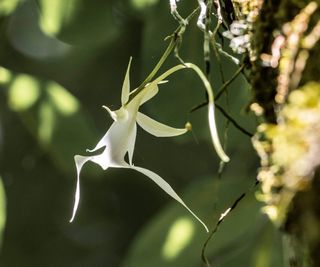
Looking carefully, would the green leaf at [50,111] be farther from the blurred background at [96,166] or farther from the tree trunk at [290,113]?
the tree trunk at [290,113]

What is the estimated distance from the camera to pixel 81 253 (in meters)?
0.90

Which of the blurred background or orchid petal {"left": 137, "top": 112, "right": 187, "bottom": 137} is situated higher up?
orchid petal {"left": 137, "top": 112, "right": 187, "bottom": 137}

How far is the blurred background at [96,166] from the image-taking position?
736mm

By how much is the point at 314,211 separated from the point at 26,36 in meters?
0.66

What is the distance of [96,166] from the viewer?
2.81 feet

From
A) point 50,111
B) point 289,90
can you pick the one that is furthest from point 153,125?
point 50,111

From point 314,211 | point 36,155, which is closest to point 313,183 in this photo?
point 314,211

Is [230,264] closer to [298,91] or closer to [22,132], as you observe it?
[22,132]

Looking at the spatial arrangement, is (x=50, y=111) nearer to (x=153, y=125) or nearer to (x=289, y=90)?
(x=153, y=125)

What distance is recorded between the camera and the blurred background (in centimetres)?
74

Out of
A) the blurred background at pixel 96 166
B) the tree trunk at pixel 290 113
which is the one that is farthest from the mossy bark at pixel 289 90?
the blurred background at pixel 96 166

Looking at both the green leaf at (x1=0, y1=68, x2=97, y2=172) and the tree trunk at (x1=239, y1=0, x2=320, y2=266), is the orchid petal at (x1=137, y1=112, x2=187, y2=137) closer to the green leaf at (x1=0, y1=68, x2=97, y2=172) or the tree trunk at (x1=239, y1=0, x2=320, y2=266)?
the tree trunk at (x1=239, y1=0, x2=320, y2=266)

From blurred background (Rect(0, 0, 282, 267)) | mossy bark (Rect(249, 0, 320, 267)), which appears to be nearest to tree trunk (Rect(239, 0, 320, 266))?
mossy bark (Rect(249, 0, 320, 267))

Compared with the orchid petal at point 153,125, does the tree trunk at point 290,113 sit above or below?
above
